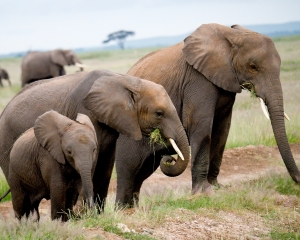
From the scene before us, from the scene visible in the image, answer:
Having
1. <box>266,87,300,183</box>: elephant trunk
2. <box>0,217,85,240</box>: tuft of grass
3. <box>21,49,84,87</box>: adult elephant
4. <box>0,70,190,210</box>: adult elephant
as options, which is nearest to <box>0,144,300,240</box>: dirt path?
<box>0,217,85,240</box>: tuft of grass

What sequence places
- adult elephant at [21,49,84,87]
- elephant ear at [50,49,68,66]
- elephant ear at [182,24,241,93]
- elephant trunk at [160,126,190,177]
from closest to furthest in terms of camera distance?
elephant trunk at [160,126,190,177] < elephant ear at [182,24,241,93] < elephant ear at [50,49,68,66] < adult elephant at [21,49,84,87]

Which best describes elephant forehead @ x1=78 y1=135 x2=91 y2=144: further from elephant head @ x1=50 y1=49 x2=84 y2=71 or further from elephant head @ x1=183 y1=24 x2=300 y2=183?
elephant head @ x1=50 y1=49 x2=84 y2=71

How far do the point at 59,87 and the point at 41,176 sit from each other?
1.21 meters

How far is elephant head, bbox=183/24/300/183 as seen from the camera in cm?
865

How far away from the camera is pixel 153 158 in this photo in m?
8.85

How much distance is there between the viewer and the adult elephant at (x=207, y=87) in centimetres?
866

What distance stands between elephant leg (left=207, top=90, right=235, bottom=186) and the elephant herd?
1 centimetres

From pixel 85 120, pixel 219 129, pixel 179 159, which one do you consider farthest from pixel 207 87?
pixel 85 120

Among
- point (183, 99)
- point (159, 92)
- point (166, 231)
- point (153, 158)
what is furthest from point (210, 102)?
point (166, 231)

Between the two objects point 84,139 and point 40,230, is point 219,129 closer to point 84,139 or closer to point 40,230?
point 84,139

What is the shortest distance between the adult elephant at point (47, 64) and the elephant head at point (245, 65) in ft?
69.3

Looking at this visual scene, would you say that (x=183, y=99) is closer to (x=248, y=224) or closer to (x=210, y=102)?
(x=210, y=102)

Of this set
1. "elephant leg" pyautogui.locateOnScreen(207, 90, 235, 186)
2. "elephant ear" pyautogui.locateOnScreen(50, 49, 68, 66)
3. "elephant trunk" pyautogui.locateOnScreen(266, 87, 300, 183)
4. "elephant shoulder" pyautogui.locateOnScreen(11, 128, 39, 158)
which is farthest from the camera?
"elephant ear" pyautogui.locateOnScreen(50, 49, 68, 66)

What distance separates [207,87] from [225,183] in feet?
7.26
